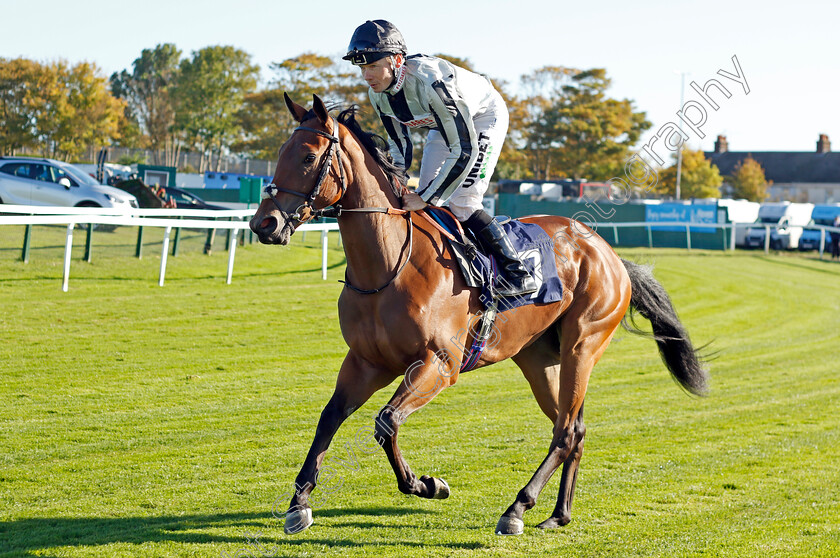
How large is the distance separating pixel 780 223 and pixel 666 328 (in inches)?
971

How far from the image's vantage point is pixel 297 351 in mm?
9250

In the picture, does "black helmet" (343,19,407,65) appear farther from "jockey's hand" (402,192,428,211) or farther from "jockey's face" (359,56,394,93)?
"jockey's hand" (402,192,428,211)

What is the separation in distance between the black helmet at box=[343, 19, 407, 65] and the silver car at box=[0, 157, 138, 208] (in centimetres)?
1418

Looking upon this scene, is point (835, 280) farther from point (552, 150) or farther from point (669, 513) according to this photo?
point (552, 150)

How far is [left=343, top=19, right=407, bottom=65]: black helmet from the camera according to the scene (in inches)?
157

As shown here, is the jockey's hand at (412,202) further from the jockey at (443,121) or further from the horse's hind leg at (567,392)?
the horse's hind leg at (567,392)

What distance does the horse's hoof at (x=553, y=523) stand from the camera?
4344 mm

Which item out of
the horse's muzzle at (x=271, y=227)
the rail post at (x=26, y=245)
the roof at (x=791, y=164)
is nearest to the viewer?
the horse's muzzle at (x=271, y=227)

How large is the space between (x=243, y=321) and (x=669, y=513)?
7.06 meters

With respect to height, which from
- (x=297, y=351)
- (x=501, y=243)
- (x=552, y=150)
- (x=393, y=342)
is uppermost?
(x=552, y=150)

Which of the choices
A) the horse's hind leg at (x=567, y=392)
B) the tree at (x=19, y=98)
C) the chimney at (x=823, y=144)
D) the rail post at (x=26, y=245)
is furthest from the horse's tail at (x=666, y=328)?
the chimney at (x=823, y=144)

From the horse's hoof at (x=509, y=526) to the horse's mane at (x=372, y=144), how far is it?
1.77m

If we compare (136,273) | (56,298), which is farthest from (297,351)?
(136,273)

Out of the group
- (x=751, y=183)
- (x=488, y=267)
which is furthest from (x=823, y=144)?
(x=488, y=267)
